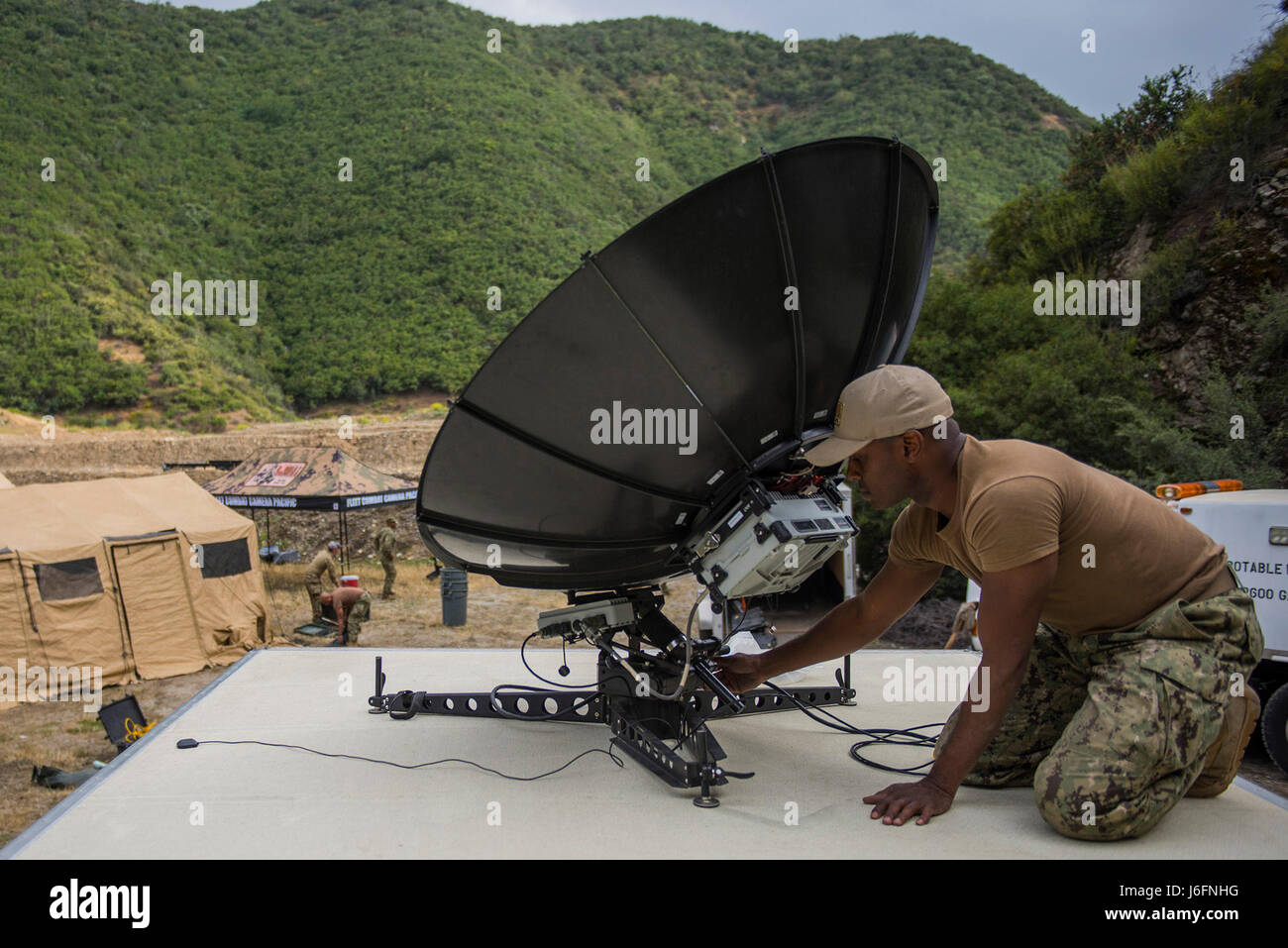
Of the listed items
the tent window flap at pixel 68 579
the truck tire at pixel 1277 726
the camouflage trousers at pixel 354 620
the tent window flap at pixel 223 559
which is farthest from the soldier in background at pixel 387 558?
the truck tire at pixel 1277 726

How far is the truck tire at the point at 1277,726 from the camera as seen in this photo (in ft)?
25.9

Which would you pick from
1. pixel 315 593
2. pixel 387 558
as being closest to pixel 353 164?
pixel 387 558

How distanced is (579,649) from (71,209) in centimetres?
6169

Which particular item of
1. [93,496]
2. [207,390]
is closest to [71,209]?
[207,390]

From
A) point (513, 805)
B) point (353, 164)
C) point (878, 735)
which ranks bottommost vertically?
point (878, 735)

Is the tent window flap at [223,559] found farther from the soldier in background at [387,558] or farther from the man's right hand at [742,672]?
the man's right hand at [742,672]

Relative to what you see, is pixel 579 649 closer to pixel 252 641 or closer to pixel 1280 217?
pixel 252 641

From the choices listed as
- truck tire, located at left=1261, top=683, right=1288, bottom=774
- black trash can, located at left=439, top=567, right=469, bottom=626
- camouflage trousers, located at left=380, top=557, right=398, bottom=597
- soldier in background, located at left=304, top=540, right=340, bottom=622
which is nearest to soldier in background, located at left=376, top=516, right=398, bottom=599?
camouflage trousers, located at left=380, top=557, right=398, bottom=597

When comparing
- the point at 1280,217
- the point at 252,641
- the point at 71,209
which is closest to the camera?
the point at 252,641

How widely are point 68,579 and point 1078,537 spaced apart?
13552 mm

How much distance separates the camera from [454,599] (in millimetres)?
17828

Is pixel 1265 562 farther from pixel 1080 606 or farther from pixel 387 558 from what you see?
pixel 387 558

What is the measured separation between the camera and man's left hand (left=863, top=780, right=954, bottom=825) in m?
3.35
